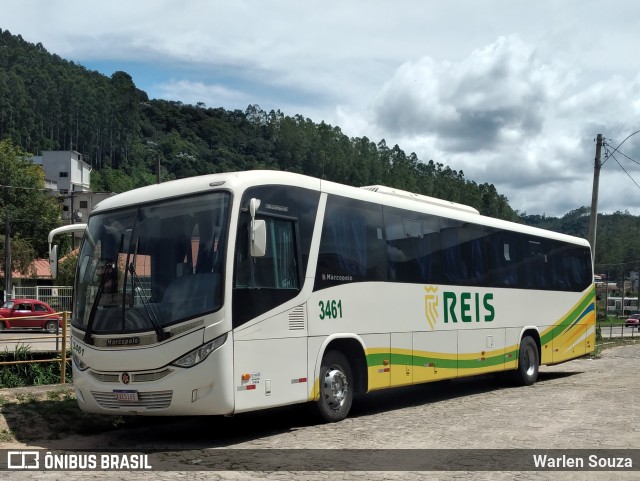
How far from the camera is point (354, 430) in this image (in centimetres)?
1098

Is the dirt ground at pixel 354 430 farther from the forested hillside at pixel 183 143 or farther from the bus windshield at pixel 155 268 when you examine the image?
the forested hillside at pixel 183 143

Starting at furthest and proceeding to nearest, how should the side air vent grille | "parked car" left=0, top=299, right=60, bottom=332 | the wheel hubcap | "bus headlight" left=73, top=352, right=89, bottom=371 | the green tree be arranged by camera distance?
the green tree
"parked car" left=0, top=299, right=60, bottom=332
the wheel hubcap
the side air vent grille
"bus headlight" left=73, top=352, right=89, bottom=371

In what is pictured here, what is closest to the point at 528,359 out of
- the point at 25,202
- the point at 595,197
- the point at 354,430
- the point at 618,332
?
the point at 354,430

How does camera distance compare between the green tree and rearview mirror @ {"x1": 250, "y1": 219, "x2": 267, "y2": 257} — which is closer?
rearview mirror @ {"x1": 250, "y1": 219, "x2": 267, "y2": 257}

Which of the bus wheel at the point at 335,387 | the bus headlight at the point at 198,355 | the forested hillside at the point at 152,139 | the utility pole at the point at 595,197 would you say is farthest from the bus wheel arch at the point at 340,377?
the forested hillside at the point at 152,139

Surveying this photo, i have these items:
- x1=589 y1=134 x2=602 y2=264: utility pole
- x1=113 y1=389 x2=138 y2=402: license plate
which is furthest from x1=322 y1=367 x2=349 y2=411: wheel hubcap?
x1=589 y1=134 x2=602 y2=264: utility pole

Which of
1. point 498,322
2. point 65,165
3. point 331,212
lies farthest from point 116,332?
point 65,165

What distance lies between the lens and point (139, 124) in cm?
17312

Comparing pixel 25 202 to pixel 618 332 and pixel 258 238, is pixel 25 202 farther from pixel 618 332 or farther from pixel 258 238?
pixel 258 238

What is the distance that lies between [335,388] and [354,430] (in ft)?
3.02

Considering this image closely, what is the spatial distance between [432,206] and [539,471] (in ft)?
24.9

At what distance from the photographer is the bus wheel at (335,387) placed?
1148cm

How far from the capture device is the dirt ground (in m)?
8.22

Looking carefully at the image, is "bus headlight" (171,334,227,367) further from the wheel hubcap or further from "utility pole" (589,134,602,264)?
"utility pole" (589,134,602,264)
